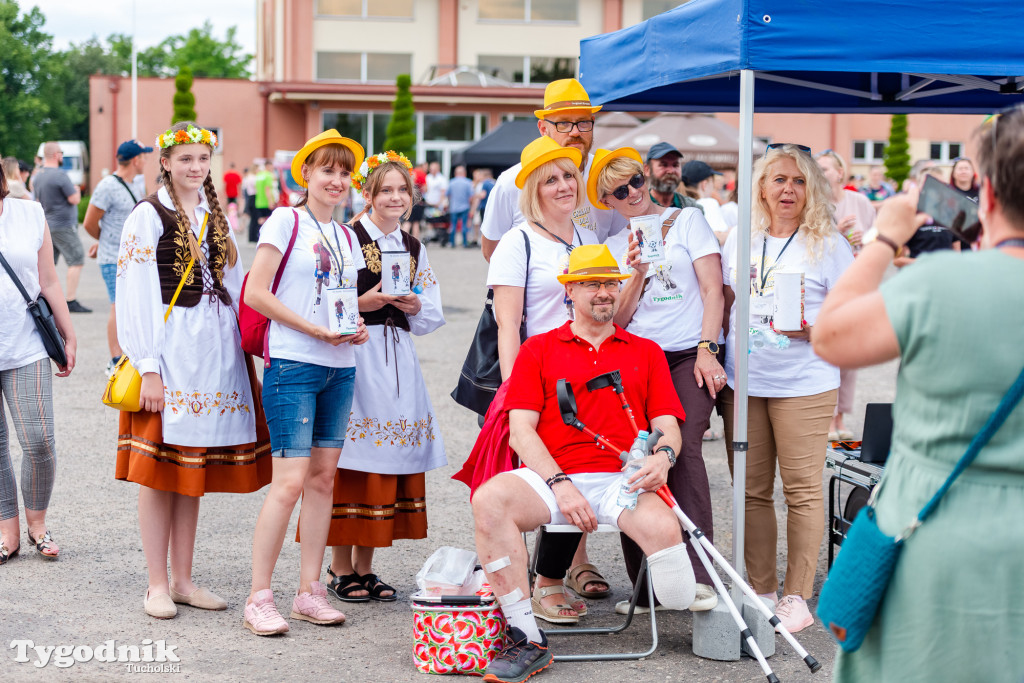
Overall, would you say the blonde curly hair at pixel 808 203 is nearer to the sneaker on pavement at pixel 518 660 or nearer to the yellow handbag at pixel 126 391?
the sneaker on pavement at pixel 518 660

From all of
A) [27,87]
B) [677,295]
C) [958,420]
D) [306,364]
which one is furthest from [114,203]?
[27,87]

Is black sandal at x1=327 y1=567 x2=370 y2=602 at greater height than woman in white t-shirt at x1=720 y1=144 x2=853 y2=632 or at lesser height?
lesser

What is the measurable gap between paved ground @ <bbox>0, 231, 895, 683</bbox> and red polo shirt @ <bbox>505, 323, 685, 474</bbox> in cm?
80

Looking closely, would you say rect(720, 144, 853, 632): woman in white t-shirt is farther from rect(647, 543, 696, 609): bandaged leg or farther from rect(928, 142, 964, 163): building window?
rect(928, 142, 964, 163): building window

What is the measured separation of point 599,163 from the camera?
15.0 feet

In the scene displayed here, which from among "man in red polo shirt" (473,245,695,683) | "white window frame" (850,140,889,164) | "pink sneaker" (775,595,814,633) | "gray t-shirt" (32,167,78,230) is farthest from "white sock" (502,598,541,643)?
"white window frame" (850,140,889,164)

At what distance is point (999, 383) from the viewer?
6.91 ft

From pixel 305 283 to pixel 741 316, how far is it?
1.70m

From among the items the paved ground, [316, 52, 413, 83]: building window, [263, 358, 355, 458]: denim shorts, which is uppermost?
[316, 52, 413, 83]: building window

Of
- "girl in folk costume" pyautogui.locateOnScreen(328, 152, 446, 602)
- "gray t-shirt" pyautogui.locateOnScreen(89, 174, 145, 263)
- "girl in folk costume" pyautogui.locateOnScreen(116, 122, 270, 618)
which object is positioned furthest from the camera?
"gray t-shirt" pyautogui.locateOnScreen(89, 174, 145, 263)

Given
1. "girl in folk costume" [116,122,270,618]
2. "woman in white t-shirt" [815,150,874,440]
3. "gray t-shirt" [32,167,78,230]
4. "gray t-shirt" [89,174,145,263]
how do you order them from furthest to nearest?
1. "gray t-shirt" [32,167,78,230]
2. "gray t-shirt" [89,174,145,263]
3. "woman in white t-shirt" [815,150,874,440]
4. "girl in folk costume" [116,122,270,618]

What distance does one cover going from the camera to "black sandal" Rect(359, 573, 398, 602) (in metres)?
4.80

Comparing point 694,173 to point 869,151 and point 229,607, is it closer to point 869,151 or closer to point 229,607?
point 229,607

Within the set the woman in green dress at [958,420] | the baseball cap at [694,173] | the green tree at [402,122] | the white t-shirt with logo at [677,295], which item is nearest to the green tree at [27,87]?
the green tree at [402,122]
